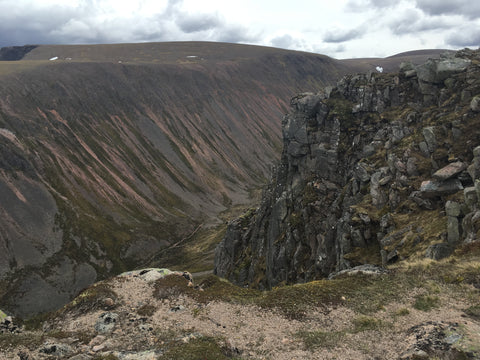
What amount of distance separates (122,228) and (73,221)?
21589mm

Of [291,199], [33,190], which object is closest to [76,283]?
[33,190]

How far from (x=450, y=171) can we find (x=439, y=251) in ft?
35.1

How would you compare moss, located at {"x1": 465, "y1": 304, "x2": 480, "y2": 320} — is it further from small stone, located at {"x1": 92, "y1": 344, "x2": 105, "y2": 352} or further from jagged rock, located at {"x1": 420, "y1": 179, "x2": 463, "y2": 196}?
small stone, located at {"x1": 92, "y1": 344, "x2": 105, "y2": 352}

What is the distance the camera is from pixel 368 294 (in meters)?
24.7

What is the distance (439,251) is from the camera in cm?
2705

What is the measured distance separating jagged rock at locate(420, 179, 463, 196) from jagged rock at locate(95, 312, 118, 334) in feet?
106

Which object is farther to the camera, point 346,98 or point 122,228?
point 122,228

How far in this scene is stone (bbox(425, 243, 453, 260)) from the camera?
88.0 ft

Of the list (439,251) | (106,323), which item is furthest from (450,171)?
(106,323)

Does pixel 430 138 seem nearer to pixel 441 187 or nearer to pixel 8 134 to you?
pixel 441 187

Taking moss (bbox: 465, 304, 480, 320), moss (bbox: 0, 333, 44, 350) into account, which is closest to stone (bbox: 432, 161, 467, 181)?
moss (bbox: 465, 304, 480, 320)

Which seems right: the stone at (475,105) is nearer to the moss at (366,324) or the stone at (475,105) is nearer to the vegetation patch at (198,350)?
the moss at (366,324)

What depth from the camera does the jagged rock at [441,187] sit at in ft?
107

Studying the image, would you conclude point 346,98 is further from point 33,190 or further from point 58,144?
point 58,144
